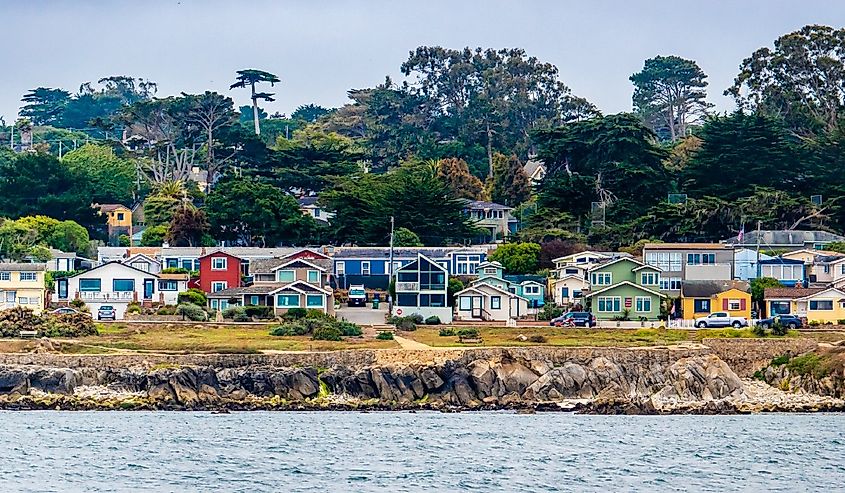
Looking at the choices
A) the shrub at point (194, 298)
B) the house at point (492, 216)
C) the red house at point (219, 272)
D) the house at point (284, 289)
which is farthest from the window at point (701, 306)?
the house at point (492, 216)

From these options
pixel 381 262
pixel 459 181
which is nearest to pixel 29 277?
pixel 381 262

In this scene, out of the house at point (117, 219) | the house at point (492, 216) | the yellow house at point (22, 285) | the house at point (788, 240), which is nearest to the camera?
the yellow house at point (22, 285)

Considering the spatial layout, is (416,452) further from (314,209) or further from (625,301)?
(314,209)

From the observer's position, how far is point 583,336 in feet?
187

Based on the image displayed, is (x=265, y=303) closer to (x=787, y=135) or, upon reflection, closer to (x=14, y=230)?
(x=14, y=230)

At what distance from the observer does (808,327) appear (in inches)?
2371

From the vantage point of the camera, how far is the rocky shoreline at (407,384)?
5016 cm

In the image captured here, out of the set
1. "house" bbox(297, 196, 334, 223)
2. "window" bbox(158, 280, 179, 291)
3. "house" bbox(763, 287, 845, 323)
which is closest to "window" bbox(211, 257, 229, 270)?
"window" bbox(158, 280, 179, 291)

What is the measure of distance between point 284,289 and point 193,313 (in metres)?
3.76

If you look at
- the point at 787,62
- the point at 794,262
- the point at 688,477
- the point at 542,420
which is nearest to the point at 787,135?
the point at 787,62

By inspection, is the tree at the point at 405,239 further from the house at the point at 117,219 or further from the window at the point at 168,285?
the house at the point at 117,219

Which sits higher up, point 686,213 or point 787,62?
point 787,62

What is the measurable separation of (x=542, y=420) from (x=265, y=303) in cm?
1943

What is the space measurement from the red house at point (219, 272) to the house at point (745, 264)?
829 inches
